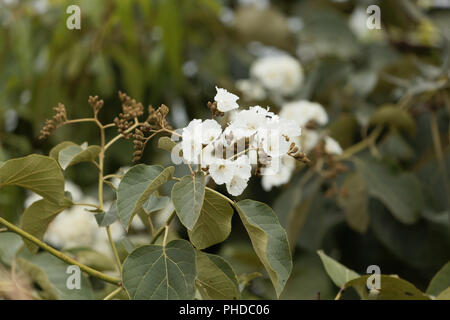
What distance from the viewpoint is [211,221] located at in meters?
0.38

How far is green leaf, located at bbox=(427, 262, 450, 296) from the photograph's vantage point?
49cm

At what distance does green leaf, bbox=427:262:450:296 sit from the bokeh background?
0.88 ft

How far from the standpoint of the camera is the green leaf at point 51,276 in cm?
50

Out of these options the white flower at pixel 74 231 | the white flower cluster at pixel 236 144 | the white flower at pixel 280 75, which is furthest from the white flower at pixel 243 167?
the white flower at pixel 280 75

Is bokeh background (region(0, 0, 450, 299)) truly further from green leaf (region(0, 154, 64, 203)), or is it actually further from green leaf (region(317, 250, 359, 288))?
green leaf (region(0, 154, 64, 203))

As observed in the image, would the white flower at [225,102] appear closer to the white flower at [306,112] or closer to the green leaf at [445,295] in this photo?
the green leaf at [445,295]

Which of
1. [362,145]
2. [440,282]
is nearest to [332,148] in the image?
[362,145]

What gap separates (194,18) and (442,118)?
67cm

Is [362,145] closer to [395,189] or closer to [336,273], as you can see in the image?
[395,189]

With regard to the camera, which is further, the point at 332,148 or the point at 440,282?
the point at 332,148

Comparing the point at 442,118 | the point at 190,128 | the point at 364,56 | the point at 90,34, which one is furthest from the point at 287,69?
the point at 190,128

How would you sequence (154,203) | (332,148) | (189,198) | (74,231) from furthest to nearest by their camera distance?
(74,231) < (332,148) < (154,203) < (189,198)

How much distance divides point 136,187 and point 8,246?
0.94ft
